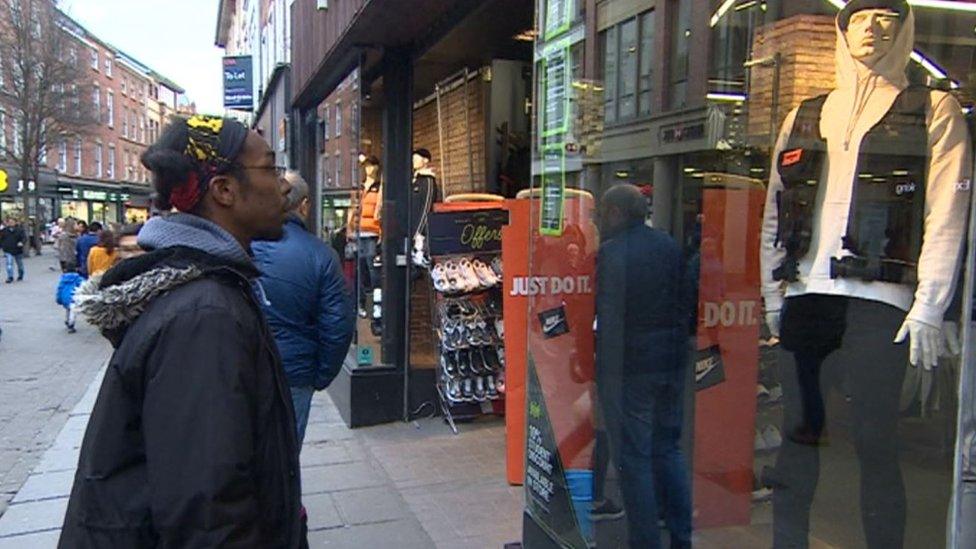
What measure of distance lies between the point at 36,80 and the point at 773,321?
36.5 m

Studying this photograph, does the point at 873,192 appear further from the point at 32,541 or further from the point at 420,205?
the point at 32,541

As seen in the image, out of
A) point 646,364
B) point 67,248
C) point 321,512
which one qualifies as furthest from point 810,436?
point 67,248

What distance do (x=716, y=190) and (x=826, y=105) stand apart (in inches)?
37.7

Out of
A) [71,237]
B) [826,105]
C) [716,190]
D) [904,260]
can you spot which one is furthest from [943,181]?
[71,237]

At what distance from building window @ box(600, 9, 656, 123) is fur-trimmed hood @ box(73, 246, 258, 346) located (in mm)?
2748

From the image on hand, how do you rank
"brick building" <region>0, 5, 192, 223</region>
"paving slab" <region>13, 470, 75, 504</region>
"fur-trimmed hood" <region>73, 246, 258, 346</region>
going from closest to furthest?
1. "fur-trimmed hood" <region>73, 246, 258, 346</region>
2. "paving slab" <region>13, 470, 75, 504</region>
3. "brick building" <region>0, 5, 192, 223</region>

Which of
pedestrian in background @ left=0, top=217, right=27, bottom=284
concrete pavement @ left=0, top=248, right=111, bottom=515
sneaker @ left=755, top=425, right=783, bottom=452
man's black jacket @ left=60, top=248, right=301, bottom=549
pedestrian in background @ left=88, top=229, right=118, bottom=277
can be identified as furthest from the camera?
pedestrian in background @ left=0, top=217, right=27, bottom=284

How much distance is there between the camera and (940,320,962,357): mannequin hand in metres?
2.42

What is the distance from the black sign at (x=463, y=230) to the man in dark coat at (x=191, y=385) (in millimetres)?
3995

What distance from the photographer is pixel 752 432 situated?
12.8ft

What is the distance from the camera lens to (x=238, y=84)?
57.2 ft

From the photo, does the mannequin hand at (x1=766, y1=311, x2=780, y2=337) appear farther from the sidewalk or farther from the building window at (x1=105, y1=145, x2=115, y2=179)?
the building window at (x1=105, y1=145, x2=115, y2=179)

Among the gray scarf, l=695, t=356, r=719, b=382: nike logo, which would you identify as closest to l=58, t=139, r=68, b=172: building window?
l=695, t=356, r=719, b=382: nike logo

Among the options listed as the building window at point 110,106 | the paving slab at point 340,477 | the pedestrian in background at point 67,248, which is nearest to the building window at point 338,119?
the paving slab at point 340,477
